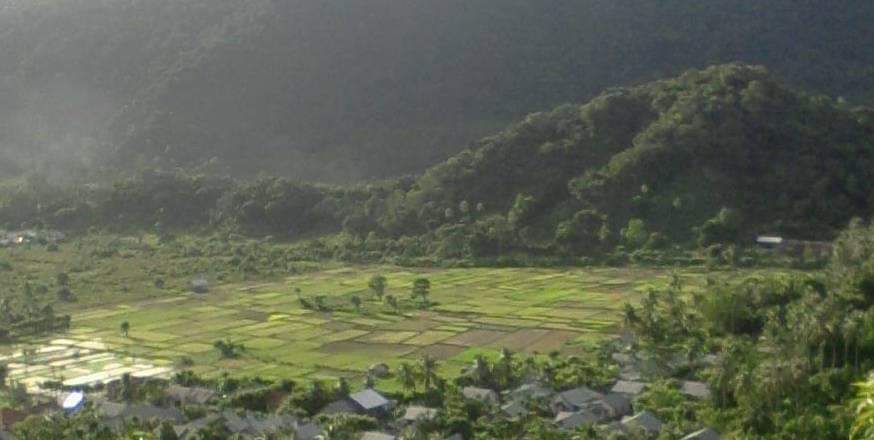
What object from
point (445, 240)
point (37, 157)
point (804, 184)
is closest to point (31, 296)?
point (445, 240)

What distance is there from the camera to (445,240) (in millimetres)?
53594

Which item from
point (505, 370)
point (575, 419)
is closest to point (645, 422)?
point (575, 419)

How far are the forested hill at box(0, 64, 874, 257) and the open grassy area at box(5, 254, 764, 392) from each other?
5.02 m

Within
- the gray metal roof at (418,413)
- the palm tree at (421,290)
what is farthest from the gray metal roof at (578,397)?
the palm tree at (421,290)

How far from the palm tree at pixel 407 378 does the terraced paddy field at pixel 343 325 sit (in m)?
2.00

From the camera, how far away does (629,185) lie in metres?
54.0

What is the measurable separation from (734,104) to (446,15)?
41077 millimetres

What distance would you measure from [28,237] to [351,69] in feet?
108

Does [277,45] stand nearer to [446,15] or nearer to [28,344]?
[446,15]

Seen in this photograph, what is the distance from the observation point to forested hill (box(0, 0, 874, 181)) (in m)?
82.8

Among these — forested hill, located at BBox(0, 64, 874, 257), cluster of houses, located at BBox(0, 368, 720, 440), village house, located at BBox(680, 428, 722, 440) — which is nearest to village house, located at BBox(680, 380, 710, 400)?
cluster of houses, located at BBox(0, 368, 720, 440)

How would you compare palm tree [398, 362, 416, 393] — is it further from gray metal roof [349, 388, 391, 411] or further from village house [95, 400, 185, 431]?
village house [95, 400, 185, 431]

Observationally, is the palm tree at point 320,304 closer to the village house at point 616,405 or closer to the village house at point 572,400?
the village house at point 572,400

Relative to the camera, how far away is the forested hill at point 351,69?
82.8m
